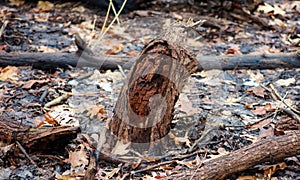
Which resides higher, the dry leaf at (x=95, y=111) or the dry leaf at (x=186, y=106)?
the dry leaf at (x=95, y=111)

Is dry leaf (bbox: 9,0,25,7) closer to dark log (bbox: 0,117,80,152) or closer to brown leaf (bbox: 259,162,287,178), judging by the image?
dark log (bbox: 0,117,80,152)

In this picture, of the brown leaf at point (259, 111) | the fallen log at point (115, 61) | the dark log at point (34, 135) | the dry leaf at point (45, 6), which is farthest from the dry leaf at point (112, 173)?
the dry leaf at point (45, 6)

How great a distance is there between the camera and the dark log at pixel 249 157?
3.03m

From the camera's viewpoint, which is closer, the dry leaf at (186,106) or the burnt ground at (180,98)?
the burnt ground at (180,98)

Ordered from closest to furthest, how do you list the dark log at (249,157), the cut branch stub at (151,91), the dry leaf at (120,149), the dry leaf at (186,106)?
the dark log at (249,157) < the cut branch stub at (151,91) < the dry leaf at (120,149) < the dry leaf at (186,106)

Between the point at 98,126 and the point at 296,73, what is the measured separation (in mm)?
2852

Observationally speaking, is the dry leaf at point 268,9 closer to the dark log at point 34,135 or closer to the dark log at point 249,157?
the dark log at point 249,157

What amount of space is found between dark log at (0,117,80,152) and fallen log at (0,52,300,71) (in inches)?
73.8

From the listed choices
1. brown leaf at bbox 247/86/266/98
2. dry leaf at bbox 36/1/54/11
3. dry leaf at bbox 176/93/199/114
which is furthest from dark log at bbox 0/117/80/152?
dry leaf at bbox 36/1/54/11

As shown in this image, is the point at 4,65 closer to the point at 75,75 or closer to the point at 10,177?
the point at 75,75

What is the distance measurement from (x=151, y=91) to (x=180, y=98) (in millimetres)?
1309

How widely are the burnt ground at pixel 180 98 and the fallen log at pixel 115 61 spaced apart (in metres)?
0.08

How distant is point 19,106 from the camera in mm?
4277

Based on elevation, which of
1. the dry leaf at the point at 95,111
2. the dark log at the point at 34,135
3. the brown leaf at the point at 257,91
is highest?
the dark log at the point at 34,135
